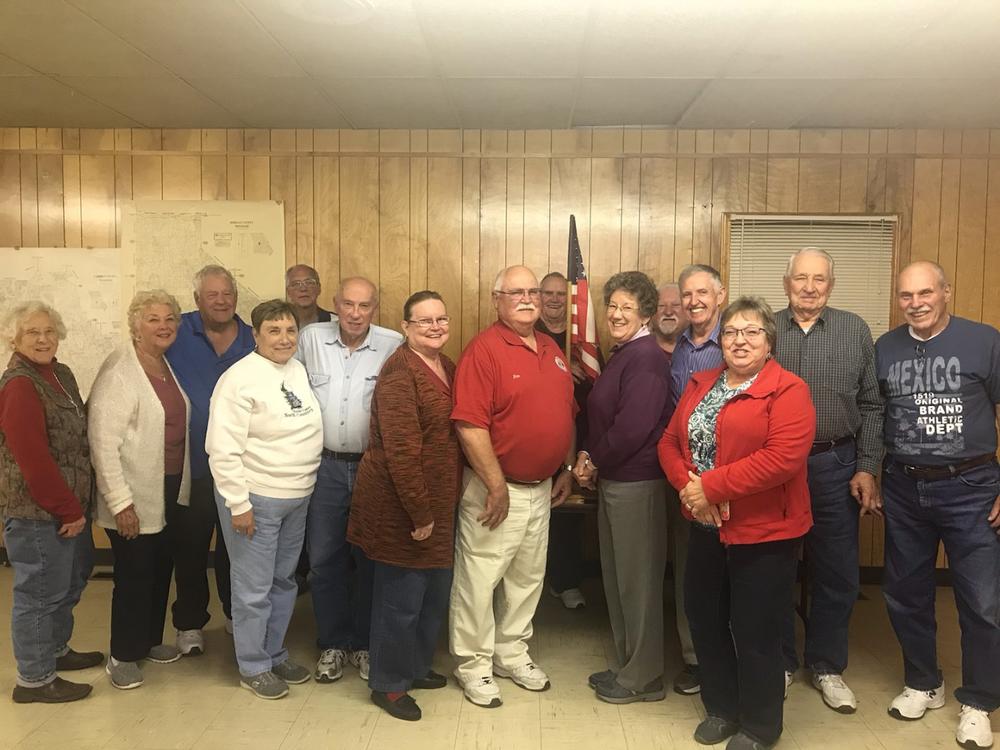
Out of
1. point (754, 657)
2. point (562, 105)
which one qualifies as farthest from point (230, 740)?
point (562, 105)

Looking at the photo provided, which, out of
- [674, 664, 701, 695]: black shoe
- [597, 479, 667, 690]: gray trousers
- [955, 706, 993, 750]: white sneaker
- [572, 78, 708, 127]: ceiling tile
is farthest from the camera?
[572, 78, 708, 127]: ceiling tile

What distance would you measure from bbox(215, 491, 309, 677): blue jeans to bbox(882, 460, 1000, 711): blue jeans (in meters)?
2.28

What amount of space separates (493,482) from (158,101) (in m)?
2.82

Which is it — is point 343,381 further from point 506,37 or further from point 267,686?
point 506,37

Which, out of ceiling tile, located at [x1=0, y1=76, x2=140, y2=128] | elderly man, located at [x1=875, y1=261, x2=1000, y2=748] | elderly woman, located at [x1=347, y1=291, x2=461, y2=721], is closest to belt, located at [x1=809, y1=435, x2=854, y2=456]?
elderly man, located at [x1=875, y1=261, x2=1000, y2=748]

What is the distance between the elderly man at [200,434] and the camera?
3.23 m

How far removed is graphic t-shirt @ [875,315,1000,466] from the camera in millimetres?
2713

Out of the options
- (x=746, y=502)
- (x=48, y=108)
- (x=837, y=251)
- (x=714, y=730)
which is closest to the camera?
(x=746, y=502)

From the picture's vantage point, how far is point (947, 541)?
9.09 ft

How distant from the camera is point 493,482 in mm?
2760

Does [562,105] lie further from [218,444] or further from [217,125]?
[218,444]

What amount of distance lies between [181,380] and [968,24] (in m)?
3.43

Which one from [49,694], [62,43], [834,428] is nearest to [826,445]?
[834,428]

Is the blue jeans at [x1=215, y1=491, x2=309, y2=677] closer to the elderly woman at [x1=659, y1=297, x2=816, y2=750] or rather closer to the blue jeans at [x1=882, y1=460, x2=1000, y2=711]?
the elderly woman at [x1=659, y1=297, x2=816, y2=750]
